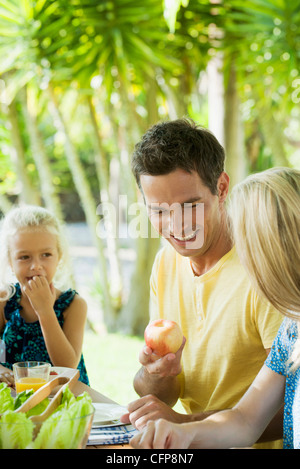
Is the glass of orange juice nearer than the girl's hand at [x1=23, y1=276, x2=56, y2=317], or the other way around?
the glass of orange juice

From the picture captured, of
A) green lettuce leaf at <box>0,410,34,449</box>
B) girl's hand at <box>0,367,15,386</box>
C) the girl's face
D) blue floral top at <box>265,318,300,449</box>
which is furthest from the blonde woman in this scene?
the girl's face

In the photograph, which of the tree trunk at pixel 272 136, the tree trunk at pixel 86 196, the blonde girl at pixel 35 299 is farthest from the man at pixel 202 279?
the tree trunk at pixel 86 196

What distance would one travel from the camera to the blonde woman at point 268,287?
123 cm

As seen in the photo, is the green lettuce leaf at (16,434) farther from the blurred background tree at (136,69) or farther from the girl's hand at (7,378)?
the blurred background tree at (136,69)

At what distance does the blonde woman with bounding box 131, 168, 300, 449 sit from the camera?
4.04 ft

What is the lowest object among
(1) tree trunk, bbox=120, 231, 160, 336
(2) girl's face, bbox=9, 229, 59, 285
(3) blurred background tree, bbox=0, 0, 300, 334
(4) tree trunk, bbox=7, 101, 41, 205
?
(1) tree trunk, bbox=120, 231, 160, 336

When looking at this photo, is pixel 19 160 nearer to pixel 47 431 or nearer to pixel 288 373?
pixel 288 373

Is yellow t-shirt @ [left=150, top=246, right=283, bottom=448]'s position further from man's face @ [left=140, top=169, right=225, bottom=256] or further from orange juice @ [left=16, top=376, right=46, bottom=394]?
orange juice @ [left=16, top=376, right=46, bottom=394]

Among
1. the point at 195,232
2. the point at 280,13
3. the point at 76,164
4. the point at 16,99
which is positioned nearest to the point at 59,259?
the point at 195,232

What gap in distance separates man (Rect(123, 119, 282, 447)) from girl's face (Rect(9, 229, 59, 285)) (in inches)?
20.4

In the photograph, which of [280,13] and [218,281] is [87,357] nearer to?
[280,13]

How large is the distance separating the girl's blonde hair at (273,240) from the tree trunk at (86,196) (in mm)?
4287

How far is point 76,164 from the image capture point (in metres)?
5.70

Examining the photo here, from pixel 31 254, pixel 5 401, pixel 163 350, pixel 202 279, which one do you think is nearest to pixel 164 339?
pixel 163 350
